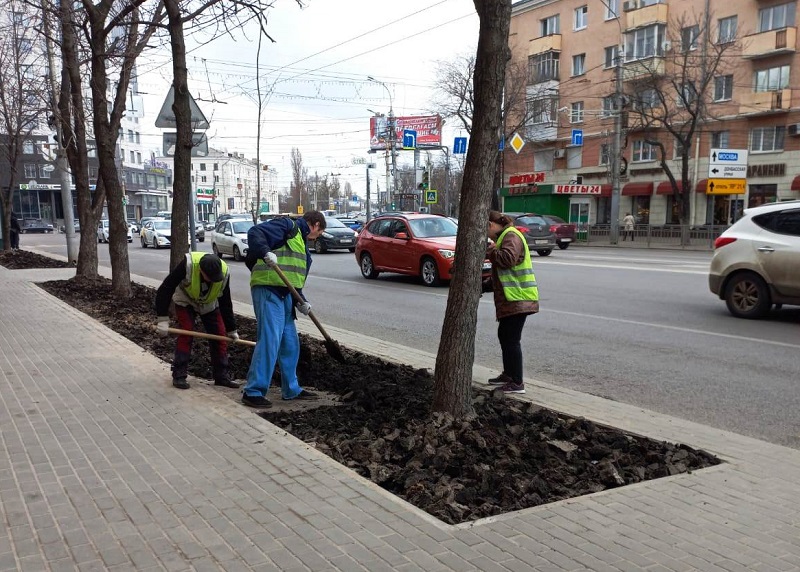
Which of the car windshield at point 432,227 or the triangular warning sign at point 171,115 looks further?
the car windshield at point 432,227

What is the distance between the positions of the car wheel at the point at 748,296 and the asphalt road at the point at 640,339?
7.9 inches

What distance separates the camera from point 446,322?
4.71 metres

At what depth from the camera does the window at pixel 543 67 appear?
46.7 m

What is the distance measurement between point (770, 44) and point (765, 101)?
9.16 ft

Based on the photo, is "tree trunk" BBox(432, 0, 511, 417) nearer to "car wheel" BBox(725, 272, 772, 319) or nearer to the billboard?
"car wheel" BBox(725, 272, 772, 319)

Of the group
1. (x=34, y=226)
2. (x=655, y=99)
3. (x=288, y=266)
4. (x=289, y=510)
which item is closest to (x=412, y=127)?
(x=655, y=99)

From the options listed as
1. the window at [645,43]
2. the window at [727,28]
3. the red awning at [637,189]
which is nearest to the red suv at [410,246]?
the window at [727,28]

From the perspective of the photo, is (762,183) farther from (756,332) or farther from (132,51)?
(132,51)

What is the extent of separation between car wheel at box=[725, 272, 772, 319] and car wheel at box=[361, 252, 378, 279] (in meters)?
8.51

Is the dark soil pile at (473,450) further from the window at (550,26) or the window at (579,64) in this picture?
the window at (550,26)

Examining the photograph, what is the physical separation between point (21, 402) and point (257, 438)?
2.24 meters

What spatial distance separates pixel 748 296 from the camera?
998 centimetres

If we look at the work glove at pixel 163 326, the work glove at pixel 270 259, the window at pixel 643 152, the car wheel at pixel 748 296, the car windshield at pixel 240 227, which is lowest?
the car wheel at pixel 748 296

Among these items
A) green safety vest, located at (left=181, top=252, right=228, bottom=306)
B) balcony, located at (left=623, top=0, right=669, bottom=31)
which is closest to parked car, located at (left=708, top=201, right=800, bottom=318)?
green safety vest, located at (left=181, top=252, right=228, bottom=306)
